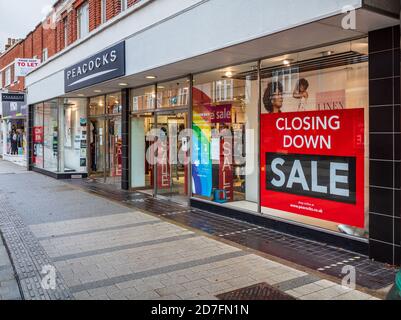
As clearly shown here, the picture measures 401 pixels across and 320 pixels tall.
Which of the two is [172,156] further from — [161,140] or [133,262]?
[133,262]

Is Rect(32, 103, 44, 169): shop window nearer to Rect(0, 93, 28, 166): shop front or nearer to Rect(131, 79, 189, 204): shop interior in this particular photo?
Rect(0, 93, 28, 166): shop front

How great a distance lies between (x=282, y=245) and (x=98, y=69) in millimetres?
7292

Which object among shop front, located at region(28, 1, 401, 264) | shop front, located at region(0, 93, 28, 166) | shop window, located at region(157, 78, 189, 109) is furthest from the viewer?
shop front, located at region(0, 93, 28, 166)

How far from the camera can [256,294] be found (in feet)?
14.2

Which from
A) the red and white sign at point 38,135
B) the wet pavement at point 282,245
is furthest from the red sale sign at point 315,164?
the red and white sign at point 38,135

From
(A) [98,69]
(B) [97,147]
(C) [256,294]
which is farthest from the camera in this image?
(B) [97,147]

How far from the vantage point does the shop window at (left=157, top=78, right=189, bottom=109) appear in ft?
31.0

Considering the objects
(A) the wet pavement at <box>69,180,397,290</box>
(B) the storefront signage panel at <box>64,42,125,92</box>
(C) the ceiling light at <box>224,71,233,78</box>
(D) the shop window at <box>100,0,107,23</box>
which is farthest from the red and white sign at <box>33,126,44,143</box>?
(C) the ceiling light at <box>224,71,233,78</box>

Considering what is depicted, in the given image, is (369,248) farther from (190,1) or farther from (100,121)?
(100,121)

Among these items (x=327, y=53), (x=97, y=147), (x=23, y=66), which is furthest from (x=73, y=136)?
(x=327, y=53)

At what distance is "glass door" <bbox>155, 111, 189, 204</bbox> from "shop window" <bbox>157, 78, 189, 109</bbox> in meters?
0.21

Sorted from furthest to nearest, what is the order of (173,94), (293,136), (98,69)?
(98,69) < (173,94) < (293,136)

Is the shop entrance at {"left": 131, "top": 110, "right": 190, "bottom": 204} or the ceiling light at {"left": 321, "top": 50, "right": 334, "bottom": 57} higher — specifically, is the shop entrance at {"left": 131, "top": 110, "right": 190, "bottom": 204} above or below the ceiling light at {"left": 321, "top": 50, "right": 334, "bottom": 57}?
below

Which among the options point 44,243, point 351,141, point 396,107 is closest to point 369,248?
point 351,141
